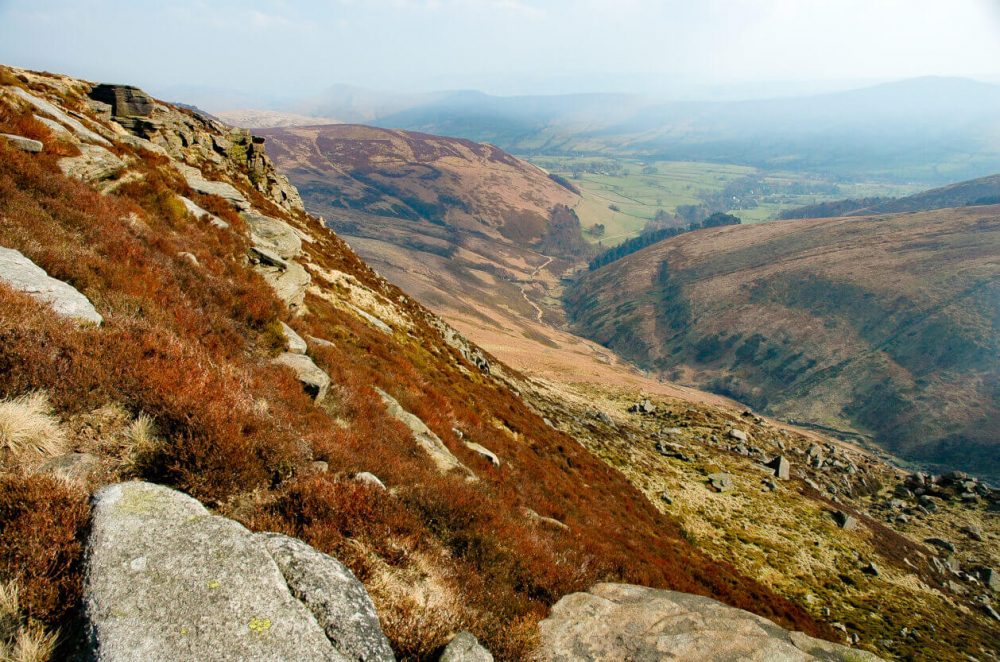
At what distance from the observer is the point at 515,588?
6953 mm

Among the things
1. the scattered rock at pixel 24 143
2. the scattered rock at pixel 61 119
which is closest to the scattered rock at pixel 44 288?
the scattered rock at pixel 24 143

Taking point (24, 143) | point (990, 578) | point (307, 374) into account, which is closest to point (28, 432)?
point (307, 374)

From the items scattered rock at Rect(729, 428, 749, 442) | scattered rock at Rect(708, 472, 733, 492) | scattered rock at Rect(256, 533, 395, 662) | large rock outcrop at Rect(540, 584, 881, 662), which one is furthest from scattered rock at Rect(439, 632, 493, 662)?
scattered rock at Rect(729, 428, 749, 442)

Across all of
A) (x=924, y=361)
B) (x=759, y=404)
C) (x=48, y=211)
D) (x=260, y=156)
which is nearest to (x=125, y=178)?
(x=48, y=211)

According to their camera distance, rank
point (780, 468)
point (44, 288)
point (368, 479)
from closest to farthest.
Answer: point (368, 479) < point (44, 288) < point (780, 468)

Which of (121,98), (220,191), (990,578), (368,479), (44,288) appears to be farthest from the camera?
(121,98)

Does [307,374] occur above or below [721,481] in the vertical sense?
above

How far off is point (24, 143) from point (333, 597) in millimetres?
16099

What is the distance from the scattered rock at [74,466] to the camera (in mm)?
4618

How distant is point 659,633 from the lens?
7078 mm

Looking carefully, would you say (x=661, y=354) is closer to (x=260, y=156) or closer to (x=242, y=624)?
(x=260, y=156)

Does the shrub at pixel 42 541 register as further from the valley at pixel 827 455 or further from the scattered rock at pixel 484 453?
the valley at pixel 827 455

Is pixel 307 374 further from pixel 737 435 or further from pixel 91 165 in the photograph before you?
pixel 737 435

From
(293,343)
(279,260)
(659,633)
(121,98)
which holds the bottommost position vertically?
(659,633)
